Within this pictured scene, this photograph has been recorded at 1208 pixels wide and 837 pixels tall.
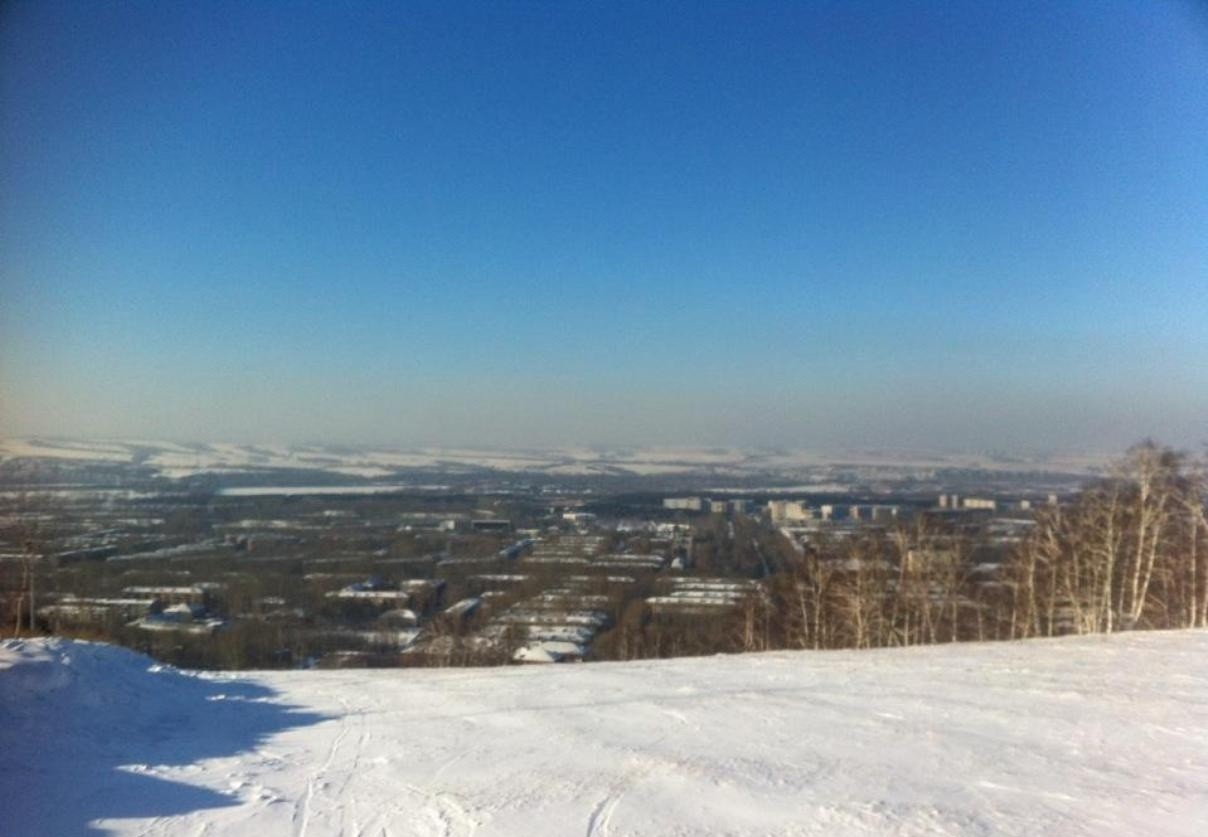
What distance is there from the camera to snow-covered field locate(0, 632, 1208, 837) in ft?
20.4

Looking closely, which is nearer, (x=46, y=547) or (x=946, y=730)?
(x=946, y=730)

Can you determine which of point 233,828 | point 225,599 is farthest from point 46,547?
point 233,828

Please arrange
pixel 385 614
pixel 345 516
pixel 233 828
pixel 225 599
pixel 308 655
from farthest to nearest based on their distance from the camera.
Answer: pixel 345 516
pixel 385 614
pixel 225 599
pixel 308 655
pixel 233 828

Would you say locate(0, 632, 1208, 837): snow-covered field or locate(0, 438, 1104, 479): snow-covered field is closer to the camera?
locate(0, 632, 1208, 837): snow-covered field

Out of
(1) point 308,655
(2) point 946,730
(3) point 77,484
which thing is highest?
(3) point 77,484

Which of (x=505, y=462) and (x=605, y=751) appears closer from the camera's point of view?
(x=605, y=751)

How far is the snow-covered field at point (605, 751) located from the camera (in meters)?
6.21

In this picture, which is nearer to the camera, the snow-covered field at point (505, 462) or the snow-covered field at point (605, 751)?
the snow-covered field at point (605, 751)

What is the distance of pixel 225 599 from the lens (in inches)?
822

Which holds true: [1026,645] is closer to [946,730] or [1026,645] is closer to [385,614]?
[946,730]

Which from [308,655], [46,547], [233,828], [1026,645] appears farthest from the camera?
[308,655]

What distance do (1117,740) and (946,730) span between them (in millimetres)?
1440

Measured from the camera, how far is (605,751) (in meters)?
8.02

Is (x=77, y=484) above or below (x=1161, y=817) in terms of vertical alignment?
above
